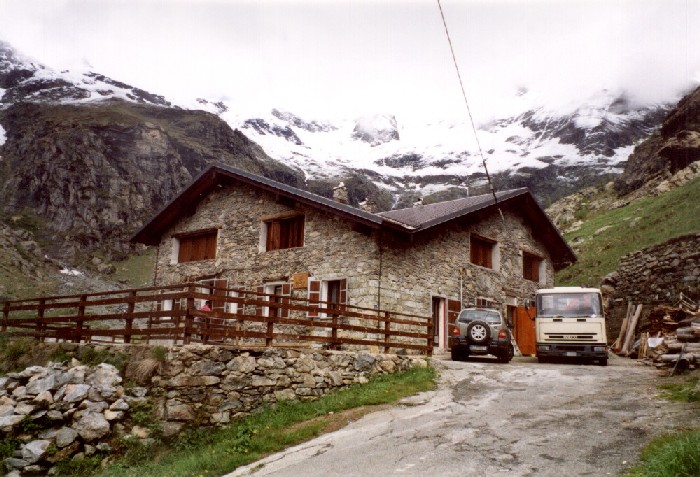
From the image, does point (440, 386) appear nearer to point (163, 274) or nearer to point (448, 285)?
point (448, 285)

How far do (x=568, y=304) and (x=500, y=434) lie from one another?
30.1 feet

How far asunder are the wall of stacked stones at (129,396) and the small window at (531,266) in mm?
15657

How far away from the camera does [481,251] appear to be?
21.9 metres

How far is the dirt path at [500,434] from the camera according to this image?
695 centimetres

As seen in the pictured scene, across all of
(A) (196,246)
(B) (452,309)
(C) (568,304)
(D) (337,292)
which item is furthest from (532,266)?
(A) (196,246)

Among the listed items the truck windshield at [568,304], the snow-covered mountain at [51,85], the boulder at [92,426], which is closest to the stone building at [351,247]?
the truck windshield at [568,304]

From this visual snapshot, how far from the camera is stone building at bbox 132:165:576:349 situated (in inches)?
688

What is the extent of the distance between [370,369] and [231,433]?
12.8 ft

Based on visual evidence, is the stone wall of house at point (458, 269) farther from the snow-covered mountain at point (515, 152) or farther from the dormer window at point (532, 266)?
the snow-covered mountain at point (515, 152)

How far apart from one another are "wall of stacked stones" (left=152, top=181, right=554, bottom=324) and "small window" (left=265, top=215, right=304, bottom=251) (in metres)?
0.29

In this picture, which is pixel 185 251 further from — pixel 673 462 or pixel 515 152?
pixel 515 152

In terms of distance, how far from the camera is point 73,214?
84750 millimetres

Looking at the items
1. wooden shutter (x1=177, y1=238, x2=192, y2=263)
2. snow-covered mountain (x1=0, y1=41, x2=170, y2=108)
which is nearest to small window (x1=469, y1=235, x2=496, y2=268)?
wooden shutter (x1=177, y1=238, x2=192, y2=263)

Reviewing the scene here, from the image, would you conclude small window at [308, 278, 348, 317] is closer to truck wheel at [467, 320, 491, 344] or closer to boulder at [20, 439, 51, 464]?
truck wheel at [467, 320, 491, 344]
